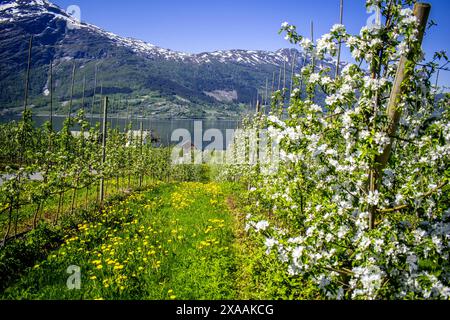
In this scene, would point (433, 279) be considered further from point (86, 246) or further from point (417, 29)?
point (86, 246)

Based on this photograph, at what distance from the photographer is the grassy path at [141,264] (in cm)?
775

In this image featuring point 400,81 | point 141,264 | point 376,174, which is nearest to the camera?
point 400,81

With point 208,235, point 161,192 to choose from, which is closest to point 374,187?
point 208,235

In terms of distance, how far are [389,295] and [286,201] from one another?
233 cm

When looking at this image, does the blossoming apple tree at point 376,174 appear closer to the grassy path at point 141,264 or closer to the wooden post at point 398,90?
the wooden post at point 398,90

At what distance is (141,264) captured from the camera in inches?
376

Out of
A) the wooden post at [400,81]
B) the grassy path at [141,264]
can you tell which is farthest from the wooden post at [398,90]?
the grassy path at [141,264]

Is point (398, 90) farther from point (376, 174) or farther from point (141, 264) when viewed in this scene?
point (141, 264)

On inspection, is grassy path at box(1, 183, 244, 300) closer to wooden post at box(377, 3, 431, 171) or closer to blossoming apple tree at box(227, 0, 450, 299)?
blossoming apple tree at box(227, 0, 450, 299)

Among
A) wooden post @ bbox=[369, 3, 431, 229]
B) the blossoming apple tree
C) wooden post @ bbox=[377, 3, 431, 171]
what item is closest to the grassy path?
the blossoming apple tree

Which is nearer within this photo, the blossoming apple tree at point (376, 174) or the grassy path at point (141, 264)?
the blossoming apple tree at point (376, 174)

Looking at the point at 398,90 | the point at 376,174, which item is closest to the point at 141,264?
the point at 376,174

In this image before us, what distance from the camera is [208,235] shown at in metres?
12.5

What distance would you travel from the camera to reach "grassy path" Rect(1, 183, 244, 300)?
7.75 meters
